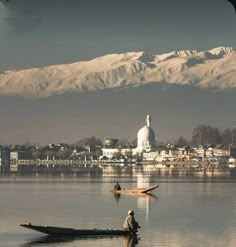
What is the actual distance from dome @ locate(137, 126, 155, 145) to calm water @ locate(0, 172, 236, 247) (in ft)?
331

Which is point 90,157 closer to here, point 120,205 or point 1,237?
point 120,205

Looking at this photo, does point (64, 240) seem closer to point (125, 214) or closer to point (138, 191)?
point (125, 214)

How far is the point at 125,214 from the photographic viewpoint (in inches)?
1045

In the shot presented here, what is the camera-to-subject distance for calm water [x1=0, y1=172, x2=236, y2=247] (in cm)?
1878

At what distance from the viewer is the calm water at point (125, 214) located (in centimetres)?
1878

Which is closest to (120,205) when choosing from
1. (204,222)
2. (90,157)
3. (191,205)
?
(191,205)

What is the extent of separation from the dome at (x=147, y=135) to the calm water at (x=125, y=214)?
3969 inches

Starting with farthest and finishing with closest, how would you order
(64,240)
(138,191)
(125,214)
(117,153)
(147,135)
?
(117,153), (147,135), (138,191), (125,214), (64,240)

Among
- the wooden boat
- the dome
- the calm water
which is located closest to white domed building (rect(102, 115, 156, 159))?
the dome

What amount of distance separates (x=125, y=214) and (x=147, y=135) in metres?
115

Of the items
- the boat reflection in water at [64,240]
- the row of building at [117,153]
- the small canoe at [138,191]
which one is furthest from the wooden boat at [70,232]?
the row of building at [117,153]

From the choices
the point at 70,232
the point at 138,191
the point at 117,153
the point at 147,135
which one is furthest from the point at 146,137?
the point at 70,232

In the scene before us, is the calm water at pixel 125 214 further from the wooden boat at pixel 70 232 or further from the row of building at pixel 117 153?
the row of building at pixel 117 153

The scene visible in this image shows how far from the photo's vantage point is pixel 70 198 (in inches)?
1391
